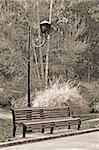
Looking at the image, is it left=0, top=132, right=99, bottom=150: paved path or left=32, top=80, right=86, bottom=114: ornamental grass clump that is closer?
left=0, top=132, right=99, bottom=150: paved path

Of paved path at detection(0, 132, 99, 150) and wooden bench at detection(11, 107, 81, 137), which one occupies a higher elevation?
wooden bench at detection(11, 107, 81, 137)

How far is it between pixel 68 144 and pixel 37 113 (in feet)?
8.24

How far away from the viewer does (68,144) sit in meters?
10.6

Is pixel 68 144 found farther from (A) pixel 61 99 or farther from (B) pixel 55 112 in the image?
(A) pixel 61 99

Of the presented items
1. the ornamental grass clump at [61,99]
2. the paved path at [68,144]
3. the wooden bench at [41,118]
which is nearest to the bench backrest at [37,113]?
the wooden bench at [41,118]

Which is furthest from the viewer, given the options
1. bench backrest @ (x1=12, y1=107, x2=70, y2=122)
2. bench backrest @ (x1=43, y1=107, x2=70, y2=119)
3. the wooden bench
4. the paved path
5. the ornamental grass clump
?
the ornamental grass clump

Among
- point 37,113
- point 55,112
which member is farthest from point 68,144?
point 55,112

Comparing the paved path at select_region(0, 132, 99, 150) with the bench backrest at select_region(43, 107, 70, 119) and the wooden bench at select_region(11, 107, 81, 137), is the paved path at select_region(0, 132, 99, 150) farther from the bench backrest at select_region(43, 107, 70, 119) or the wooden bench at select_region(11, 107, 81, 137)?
the bench backrest at select_region(43, 107, 70, 119)

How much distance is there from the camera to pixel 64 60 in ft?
92.6

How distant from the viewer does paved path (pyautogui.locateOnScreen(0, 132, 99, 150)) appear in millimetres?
9961

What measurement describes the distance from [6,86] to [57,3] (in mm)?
7377

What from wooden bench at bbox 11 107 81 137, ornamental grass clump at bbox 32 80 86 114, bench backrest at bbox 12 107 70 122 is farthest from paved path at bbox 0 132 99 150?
ornamental grass clump at bbox 32 80 86 114

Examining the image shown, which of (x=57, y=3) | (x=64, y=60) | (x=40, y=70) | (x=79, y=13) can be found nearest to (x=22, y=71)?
(x=40, y=70)

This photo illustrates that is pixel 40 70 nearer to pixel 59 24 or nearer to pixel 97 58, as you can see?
pixel 59 24
